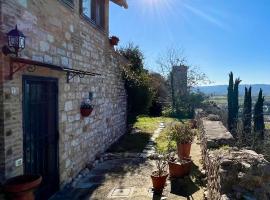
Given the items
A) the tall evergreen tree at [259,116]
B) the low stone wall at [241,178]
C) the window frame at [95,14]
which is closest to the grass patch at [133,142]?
the window frame at [95,14]

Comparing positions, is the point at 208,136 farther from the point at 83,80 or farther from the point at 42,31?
the point at 42,31

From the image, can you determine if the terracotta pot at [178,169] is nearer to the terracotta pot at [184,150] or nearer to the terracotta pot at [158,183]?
the terracotta pot at [158,183]

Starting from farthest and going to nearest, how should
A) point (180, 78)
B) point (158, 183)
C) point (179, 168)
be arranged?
point (180, 78) → point (179, 168) → point (158, 183)

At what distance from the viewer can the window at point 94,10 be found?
334 inches

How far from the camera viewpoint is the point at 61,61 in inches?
257

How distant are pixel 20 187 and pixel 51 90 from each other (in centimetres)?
237

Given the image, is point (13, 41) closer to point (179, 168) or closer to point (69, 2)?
point (69, 2)

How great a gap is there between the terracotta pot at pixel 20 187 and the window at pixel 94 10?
15.4 feet

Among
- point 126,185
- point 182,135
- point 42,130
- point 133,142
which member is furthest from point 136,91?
point 42,130

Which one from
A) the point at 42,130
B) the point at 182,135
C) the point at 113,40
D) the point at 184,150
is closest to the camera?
the point at 42,130

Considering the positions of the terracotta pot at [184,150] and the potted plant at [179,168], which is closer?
the potted plant at [179,168]

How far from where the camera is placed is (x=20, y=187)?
13.7 feet

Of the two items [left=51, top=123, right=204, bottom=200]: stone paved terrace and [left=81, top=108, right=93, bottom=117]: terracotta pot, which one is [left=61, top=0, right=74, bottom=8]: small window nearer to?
[left=81, top=108, right=93, bottom=117]: terracotta pot

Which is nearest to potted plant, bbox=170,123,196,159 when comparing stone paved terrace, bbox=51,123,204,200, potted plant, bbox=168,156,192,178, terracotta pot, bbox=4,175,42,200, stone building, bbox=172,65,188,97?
stone paved terrace, bbox=51,123,204,200
